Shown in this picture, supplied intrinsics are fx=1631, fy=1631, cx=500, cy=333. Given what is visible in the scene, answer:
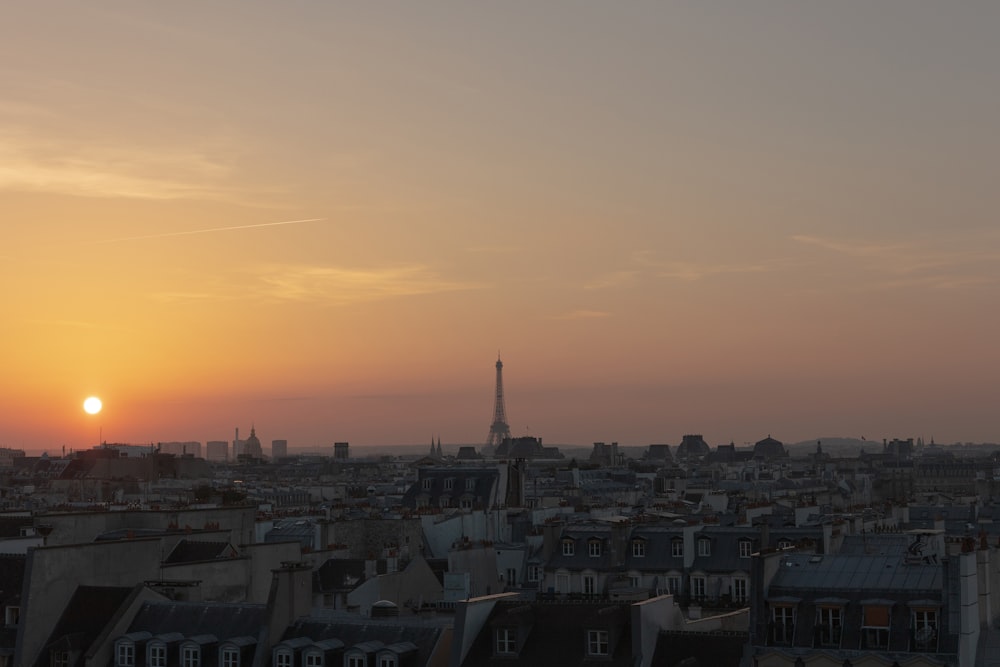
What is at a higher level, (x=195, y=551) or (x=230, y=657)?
(x=195, y=551)

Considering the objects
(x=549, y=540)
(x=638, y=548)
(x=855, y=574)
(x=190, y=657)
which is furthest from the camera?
(x=549, y=540)

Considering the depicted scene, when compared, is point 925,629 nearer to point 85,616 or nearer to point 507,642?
point 507,642

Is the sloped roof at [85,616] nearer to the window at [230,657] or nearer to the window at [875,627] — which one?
the window at [230,657]

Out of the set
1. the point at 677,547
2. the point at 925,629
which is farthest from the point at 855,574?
the point at 677,547

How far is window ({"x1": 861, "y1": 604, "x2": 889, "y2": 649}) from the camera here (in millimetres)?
39375

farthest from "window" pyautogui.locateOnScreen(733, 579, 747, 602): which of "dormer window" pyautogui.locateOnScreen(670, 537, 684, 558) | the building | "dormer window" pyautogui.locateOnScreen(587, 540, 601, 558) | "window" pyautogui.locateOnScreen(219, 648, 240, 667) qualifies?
"window" pyautogui.locateOnScreen(219, 648, 240, 667)

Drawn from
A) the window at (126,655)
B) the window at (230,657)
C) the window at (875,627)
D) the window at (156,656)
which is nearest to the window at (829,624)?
the window at (875,627)

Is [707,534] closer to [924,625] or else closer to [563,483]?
[924,625]

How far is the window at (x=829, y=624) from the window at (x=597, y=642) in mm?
5741

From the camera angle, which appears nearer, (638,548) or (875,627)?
(875,627)

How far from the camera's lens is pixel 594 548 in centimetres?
6800

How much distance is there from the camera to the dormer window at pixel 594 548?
6778cm

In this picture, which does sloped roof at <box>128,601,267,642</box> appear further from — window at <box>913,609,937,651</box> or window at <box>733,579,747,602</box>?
window at <box>733,579,747,602</box>

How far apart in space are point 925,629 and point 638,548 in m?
29.3
